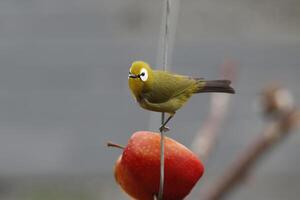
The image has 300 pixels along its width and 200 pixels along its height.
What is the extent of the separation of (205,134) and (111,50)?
127cm

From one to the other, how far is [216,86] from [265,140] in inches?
31.7

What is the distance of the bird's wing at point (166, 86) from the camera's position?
95cm

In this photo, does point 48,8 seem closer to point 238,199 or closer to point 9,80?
point 9,80

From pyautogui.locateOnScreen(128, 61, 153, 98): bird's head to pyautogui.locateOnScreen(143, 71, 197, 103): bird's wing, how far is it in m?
0.01

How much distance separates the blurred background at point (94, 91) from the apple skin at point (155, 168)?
1.94m

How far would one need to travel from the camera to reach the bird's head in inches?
35.8

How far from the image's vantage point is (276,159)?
3059 millimetres

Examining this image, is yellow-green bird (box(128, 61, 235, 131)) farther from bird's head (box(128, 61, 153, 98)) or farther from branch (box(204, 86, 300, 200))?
branch (box(204, 86, 300, 200))

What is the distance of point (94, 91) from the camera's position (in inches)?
117

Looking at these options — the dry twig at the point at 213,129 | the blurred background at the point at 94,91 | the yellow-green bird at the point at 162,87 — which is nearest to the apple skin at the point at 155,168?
the yellow-green bird at the point at 162,87

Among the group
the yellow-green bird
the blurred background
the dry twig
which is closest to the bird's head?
the yellow-green bird

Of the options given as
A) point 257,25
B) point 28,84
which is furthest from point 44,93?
point 257,25

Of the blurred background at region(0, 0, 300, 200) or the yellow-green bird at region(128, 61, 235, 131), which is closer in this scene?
the yellow-green bird at region(128, 61, 235, 131)

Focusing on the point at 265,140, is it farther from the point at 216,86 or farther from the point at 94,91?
the point at 94,91
